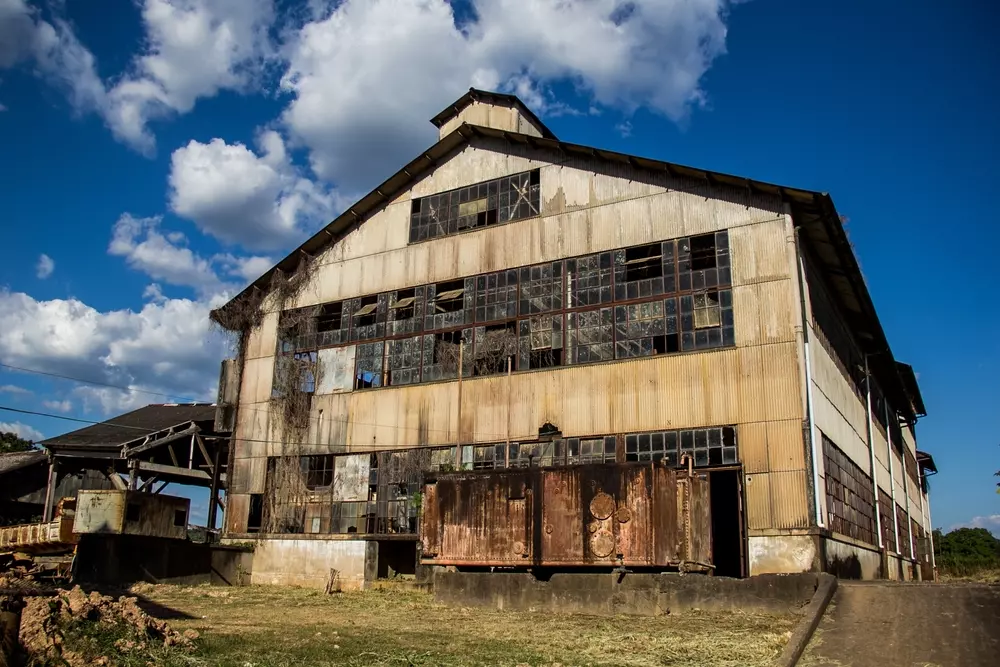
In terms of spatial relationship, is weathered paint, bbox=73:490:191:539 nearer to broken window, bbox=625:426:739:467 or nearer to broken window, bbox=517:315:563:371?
broken window, bbox=517:315:563:371

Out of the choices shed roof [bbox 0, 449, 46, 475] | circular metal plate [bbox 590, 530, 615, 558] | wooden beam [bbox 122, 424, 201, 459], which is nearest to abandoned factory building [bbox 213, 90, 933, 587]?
circular metal plate [bbox 590, 530, 615, 558]

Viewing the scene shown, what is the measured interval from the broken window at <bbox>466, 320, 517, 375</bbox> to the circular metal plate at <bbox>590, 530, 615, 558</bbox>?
783 centimetres

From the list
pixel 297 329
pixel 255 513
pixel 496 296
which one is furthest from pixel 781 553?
pixel 297 329

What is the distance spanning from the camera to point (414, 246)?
27.6 m

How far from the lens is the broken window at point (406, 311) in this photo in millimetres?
26656

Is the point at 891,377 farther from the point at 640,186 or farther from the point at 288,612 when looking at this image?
the point at 288,612

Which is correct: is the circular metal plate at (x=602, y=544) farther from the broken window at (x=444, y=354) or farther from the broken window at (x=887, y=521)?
the broken window at (x=887, y=521)

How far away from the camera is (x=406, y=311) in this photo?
2709cm

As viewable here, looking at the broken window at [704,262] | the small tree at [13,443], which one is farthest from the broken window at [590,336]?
the small tree at [13,443]

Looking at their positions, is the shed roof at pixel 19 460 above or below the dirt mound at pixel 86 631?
above

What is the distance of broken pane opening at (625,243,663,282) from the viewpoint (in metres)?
22.7

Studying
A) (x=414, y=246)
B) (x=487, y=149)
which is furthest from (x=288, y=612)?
(x=487, y=149)

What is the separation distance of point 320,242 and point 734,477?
16.7 metres

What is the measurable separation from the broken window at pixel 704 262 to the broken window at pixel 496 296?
5.27 m
